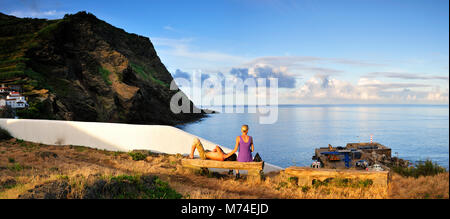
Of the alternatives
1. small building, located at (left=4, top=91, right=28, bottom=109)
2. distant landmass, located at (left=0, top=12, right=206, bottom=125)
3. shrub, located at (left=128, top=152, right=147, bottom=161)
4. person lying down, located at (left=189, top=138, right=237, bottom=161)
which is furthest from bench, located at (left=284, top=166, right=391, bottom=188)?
distant landmass, located at (left=0, top=12, right=206, bottom=125)

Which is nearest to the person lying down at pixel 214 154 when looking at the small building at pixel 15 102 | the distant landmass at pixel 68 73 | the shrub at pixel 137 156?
the shrub at pixel 137 156

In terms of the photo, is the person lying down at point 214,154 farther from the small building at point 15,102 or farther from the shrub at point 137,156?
the small building at point 15,102

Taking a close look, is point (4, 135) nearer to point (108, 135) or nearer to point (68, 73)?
point (108, 135)

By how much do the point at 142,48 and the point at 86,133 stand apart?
8113 cm

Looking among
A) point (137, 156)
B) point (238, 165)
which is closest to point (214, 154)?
point (238, 165)

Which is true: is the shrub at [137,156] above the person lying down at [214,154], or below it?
below

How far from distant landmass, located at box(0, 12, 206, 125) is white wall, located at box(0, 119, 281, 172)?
7.63 m

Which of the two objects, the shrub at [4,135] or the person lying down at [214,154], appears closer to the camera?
the person lying down at [214,154]

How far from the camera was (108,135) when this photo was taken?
10.8 metres

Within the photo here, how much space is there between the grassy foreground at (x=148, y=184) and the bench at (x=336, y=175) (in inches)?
6.1

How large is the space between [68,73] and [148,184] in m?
33.1

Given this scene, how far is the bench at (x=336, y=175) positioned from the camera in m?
5.80

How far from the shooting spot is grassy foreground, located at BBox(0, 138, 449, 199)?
4484 millimetres
